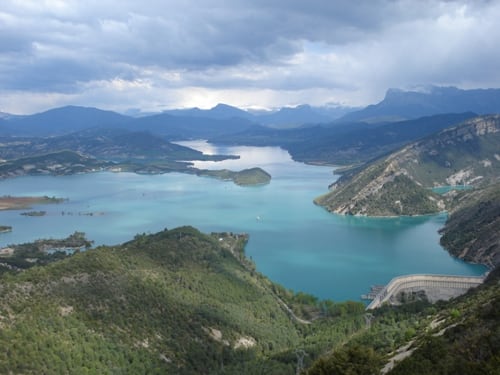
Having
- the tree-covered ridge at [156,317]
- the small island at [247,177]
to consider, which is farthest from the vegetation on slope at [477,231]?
the small island at [247,177]

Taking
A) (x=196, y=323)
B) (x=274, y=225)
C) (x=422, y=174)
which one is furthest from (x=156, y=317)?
(x=422, y=174)

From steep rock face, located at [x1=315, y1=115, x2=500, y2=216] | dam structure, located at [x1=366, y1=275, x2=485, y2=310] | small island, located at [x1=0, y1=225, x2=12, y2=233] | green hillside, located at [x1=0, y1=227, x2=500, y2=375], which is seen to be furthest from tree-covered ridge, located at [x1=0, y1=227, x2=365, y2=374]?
steep rock face, located at [x1=315, y1=115, x2=500, y2=216]

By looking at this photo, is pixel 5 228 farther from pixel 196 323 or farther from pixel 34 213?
pixel 196 323

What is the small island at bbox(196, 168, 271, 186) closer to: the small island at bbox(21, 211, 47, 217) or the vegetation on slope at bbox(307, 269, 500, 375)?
the small island at bbox(21, 211, 47, 217)

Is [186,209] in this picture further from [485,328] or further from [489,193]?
[485,328]

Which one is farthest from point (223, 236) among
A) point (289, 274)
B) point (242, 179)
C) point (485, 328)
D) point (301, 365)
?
point (242, 179)

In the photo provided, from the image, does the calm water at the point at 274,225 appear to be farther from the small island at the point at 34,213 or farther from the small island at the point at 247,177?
the small island at the point at 247,177
